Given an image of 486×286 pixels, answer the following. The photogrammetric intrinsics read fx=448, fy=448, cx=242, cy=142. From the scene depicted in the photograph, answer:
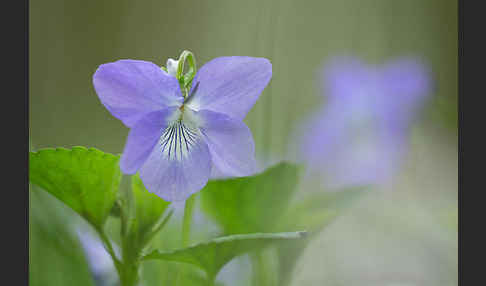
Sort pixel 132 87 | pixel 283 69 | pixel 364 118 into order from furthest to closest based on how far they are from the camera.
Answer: pixel 364 118
pixel 283 69
pixel 132 87

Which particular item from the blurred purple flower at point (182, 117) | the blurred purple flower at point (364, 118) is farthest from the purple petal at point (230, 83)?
the blurred purple flower at point (364, 118)

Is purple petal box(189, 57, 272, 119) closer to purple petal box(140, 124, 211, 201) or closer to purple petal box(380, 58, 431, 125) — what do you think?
purple petal box(140, 124, 211, 201)

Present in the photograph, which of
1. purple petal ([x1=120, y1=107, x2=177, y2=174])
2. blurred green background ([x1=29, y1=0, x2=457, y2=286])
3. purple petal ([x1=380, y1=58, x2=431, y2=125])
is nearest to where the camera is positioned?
purple petal ([x1=120, y1=107, x2=177, y2=174])

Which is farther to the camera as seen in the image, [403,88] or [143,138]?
[403,88]

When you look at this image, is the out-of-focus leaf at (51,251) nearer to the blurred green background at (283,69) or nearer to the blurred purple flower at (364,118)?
the blurred green background at (283,69)

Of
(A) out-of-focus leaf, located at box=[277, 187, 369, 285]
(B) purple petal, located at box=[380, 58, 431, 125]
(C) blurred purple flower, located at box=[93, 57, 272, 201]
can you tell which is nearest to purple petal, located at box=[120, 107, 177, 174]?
(C) blurred purple flower, located at box=[93, 57, 272, 201]

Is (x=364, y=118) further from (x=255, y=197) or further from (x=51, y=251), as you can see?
(x=51, y=251)

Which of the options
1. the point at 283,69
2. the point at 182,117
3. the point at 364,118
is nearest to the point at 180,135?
the point at 182,117
